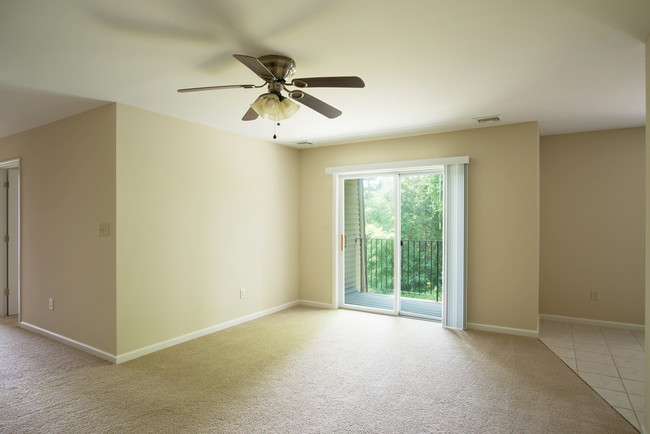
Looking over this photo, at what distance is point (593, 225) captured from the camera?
15.0 ft

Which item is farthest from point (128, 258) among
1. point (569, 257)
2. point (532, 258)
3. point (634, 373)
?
point (569, 257)

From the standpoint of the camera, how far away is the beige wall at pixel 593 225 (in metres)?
4.39

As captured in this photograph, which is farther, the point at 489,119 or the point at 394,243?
the point at 394,243

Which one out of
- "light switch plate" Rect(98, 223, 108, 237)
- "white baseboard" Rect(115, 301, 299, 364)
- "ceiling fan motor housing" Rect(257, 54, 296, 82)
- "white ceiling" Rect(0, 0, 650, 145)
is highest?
"white ceiling" Rect(0, 0, 650, 145)

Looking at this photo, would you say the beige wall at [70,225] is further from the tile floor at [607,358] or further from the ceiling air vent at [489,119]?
the tile floor at [607,358]

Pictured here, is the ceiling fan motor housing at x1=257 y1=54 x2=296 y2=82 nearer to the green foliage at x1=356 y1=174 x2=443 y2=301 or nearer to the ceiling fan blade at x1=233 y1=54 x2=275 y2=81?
the ceiling fan blade at x1=233 y1=54 x2=275 y2=81

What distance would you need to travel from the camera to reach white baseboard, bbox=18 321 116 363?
132 inches

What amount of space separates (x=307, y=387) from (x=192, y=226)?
7.15 ft

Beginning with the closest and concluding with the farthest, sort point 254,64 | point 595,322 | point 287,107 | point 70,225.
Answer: point 254,64 → point 287,107 → point 70,225 → point 595,322

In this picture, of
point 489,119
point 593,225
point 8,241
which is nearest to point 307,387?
point 489,119

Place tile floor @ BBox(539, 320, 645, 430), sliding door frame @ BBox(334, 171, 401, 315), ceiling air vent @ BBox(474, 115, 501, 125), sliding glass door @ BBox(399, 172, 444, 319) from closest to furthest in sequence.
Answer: tile floor @ BBox(539, 320, 645, 430), ceiling air vent @ BBox(474, 115, 501, 125), sliding glass door @ BBox(399, 172, 444, 319), sliding door frame @ BBox(334, 171, 401, 315)

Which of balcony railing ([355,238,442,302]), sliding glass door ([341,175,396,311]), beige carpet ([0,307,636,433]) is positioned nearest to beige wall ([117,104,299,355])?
beige carpet ([0,307,636,433])

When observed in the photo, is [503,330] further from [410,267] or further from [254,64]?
[254,64]

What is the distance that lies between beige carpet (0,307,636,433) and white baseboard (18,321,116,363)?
63 mm
